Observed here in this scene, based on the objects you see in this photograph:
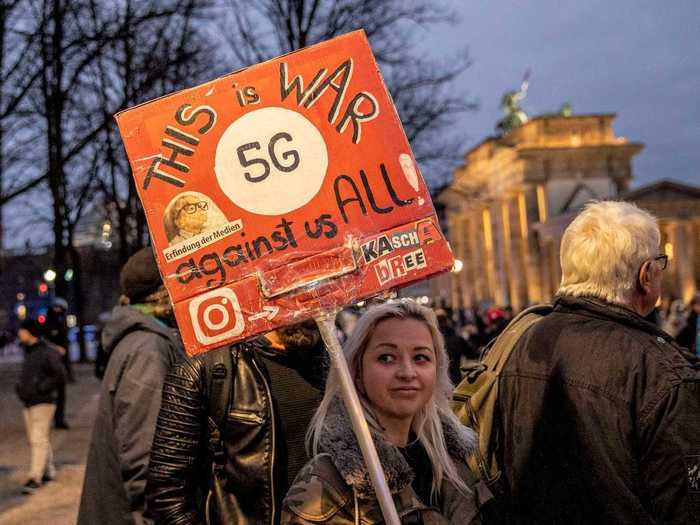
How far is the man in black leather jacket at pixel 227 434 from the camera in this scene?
11.2ft

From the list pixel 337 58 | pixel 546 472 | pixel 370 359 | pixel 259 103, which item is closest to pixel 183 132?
pixel 259 103

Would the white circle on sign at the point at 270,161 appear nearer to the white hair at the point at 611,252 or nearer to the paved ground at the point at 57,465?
the white hair at the point at 611,252

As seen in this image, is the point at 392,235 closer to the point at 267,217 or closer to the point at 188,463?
the point at 267,217

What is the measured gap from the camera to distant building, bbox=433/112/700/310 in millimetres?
59656

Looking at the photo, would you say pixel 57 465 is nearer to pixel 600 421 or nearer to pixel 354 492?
pixel 600 421

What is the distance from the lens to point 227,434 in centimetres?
347

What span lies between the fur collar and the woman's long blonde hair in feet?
0.12

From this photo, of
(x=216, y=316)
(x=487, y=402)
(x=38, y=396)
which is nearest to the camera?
(x=216, y=316)

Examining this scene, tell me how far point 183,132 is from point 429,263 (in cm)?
88

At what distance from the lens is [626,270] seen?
3428 mm

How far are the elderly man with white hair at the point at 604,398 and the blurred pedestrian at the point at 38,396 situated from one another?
27.7ft

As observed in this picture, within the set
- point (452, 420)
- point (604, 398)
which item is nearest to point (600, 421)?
point (604, 398)

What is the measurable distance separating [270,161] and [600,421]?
139 centimetres

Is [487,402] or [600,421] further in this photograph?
[487,402]
